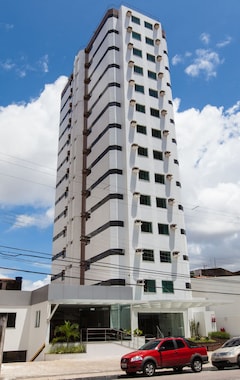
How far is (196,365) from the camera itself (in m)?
18.8

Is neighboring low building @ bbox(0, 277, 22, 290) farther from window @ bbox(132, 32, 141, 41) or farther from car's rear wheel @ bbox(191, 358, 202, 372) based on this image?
window @ bbox(132, 32, 141, 41)

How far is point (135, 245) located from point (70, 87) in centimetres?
3844

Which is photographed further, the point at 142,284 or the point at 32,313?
the point at 142,284

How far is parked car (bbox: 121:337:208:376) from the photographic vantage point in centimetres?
1727

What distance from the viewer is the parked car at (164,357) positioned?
17266mm

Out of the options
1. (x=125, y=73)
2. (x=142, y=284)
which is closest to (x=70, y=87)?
(x=125, y=73)

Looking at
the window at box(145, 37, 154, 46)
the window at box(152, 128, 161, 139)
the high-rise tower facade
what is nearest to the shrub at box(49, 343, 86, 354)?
the high-rise tower facade

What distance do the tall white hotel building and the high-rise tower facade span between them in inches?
5.1

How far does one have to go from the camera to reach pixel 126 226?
41.5m

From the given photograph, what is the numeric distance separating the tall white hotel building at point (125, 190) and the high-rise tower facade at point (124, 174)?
13cm

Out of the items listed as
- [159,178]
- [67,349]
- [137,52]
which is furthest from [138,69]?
[67,349]

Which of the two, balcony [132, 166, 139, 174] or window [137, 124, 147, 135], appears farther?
window [137, 124, 147, 135]

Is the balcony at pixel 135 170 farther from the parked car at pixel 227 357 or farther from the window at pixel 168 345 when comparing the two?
the window at pixel 168 345

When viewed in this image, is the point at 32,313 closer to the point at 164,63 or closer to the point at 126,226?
the point at 126,226
